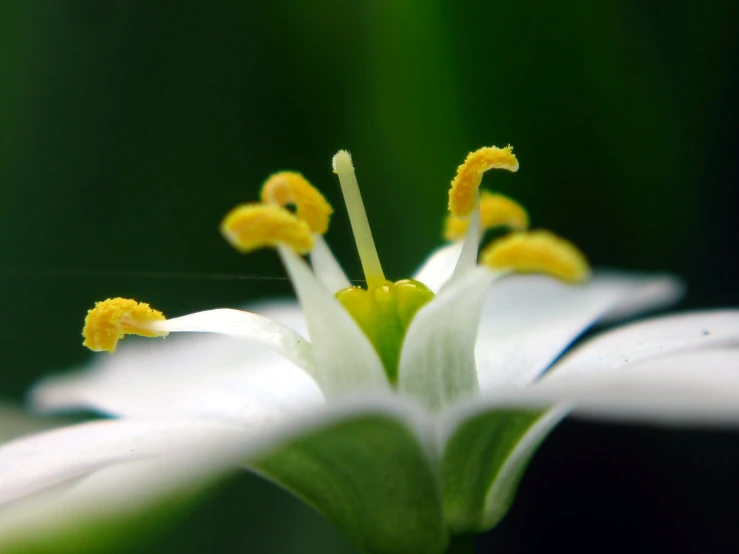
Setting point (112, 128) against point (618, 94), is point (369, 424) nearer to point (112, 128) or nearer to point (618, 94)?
point (618, 94)

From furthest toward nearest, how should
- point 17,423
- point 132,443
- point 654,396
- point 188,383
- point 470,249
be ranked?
point 17,423
point 188,383
point 470,249
point 132,443
point 654,396

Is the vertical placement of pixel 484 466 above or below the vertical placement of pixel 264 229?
below

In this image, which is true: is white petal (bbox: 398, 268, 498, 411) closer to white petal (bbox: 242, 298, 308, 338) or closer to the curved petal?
the curved petal

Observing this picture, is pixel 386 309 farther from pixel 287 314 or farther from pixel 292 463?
pixel 287 314

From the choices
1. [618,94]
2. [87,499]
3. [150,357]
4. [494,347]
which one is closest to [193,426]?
[87,499]

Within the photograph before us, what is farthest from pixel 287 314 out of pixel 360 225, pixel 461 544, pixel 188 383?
pixel 461 544

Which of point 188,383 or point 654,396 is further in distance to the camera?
point 188,383

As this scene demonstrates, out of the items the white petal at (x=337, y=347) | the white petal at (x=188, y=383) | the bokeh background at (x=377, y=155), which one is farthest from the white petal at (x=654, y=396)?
the bokeh background at (x=377, y=155)

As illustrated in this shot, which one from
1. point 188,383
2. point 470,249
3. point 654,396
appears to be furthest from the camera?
point 188,383
